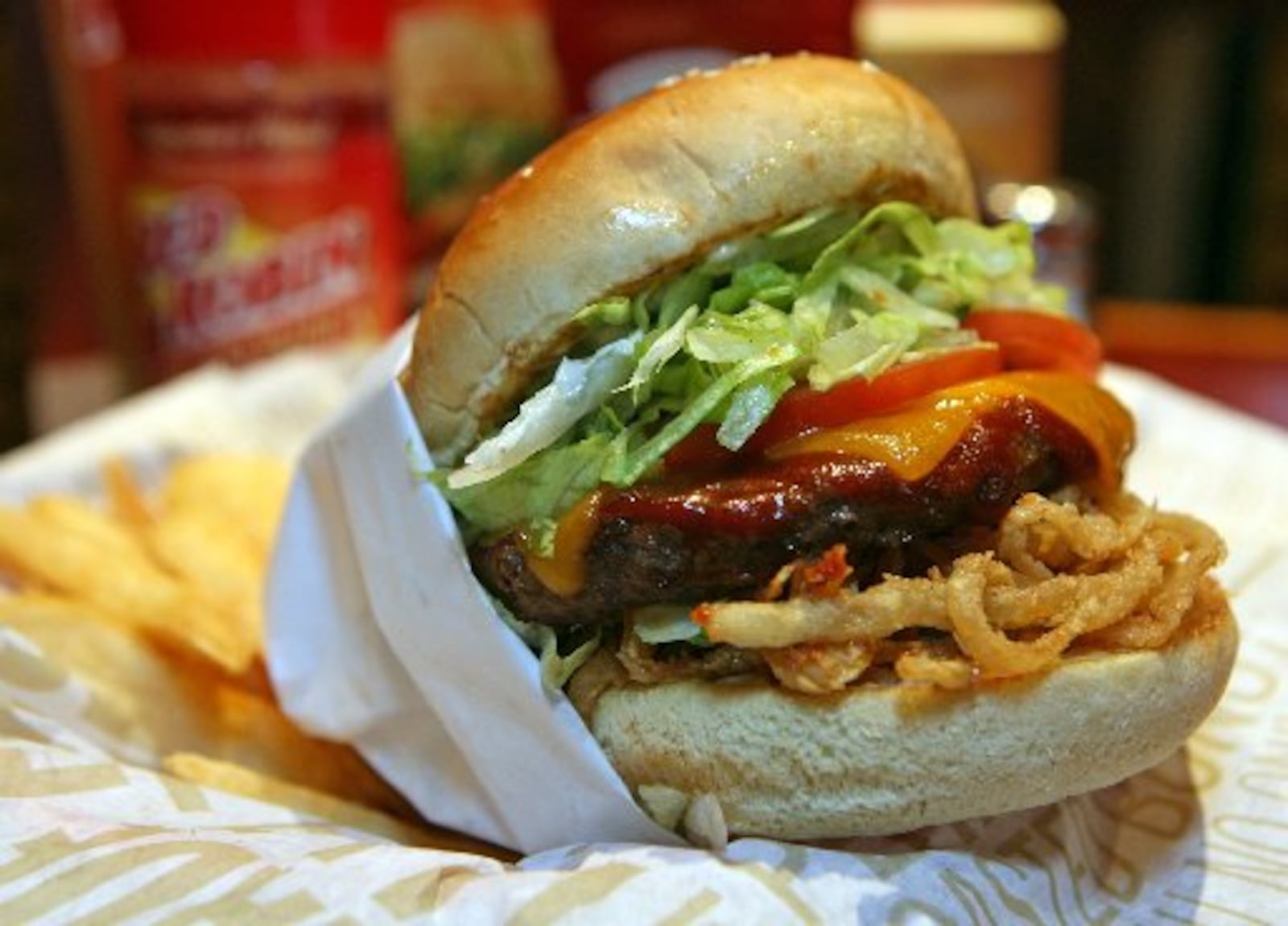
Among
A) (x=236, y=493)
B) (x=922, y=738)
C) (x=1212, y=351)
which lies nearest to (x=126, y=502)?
(x=236, y=493)

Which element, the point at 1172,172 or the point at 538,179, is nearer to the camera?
the point at 538,179

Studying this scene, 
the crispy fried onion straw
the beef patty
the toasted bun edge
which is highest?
the toasted bun edge

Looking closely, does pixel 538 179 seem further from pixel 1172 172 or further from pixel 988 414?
pixel 1172 172

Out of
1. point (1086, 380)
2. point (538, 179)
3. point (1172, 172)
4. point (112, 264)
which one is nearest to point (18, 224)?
point (112, 264)

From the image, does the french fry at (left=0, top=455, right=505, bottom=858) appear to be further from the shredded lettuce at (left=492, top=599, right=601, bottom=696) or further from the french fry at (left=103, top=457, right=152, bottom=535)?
the shredded lettuce at (left=492, top=599, right=601, bottom=696)

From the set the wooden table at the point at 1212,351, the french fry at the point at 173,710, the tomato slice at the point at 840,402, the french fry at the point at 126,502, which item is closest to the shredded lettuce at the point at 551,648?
the tomato slice at the point at 840,402

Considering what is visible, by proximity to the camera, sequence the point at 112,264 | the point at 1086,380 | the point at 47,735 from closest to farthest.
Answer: the point at 1086,380 → the point at 47,735 → the point at 112,264

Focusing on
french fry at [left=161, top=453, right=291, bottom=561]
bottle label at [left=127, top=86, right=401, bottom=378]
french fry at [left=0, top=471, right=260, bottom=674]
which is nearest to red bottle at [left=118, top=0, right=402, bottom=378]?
bottle label at [left=127, top=86, right=401, bottom=378]
